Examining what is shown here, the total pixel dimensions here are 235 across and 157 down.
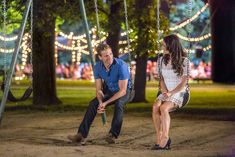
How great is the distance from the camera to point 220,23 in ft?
115

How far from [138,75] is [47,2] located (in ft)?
14.5

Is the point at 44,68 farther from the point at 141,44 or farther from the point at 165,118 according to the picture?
the point at 165,118

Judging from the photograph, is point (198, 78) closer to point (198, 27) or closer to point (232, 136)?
point (198, 27)

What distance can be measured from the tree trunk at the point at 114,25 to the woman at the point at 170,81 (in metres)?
10.7

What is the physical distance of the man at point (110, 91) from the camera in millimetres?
9570

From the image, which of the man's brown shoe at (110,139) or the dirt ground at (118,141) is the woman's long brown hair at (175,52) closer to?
the dirt ground at (118,141)

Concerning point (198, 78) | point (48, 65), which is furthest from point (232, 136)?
point (198, 78)

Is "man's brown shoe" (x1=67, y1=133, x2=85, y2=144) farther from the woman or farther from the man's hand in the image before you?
the woman

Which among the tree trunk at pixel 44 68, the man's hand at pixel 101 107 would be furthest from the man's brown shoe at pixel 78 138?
the tree trunk at pixel 44 68

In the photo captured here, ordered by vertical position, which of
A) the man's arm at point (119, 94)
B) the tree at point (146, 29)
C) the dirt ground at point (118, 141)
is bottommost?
the dirt ground at point (118, 141)

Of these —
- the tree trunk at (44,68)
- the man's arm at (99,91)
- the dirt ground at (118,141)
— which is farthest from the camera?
the tree trunk at (44,68)

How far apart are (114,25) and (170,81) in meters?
11.0

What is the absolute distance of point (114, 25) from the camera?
19.6 meters

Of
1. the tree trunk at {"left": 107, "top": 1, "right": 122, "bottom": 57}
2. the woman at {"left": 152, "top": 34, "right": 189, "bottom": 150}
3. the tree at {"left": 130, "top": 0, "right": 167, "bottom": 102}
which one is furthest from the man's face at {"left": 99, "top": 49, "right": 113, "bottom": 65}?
the tree trunk at {"left": 107, "top": 1, "right": 122, "bottom": 57}
